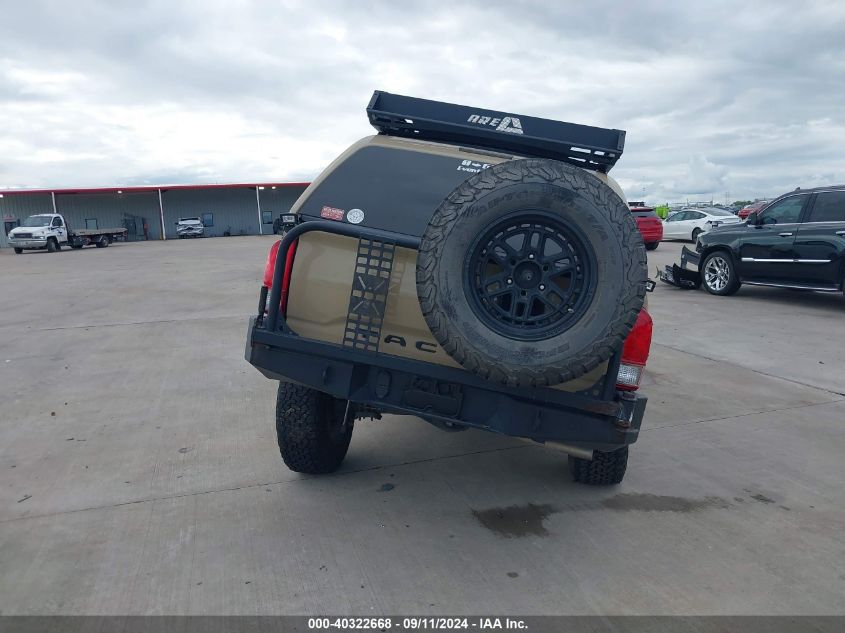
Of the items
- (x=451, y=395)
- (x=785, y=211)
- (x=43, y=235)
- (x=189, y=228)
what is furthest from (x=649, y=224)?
(x=189, y=228)

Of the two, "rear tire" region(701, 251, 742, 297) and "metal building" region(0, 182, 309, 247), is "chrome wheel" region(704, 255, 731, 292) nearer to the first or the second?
"rear tire" region(701, 251, 742, 297)

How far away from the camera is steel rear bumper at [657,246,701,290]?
12.0m

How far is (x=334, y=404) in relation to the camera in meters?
3.81

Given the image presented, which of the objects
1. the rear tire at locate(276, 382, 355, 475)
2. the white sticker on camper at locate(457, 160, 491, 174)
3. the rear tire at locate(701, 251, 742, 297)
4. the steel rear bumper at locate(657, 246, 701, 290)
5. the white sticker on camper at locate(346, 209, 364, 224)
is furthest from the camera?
the steel rear bumper at locate(657, 246, 701, 290)

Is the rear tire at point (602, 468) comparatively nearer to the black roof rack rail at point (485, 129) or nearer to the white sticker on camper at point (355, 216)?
the black roof rack rail at point (485, 129)

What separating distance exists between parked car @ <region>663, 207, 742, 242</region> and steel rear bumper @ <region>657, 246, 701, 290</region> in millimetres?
13017

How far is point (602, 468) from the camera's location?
371cm

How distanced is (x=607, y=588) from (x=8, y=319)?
32.2 feet

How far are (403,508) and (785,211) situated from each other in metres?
9.49

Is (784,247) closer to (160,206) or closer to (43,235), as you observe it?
(43,235)

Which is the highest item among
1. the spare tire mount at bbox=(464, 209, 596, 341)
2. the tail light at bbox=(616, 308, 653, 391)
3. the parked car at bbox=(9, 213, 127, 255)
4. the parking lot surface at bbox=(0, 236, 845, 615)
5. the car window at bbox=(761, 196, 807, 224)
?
the car window at bbox=(761, 196, 807, 224)

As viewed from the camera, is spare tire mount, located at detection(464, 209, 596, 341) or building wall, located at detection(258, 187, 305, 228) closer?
spare tire mount, located at detection(464, 209, 596, 341)
